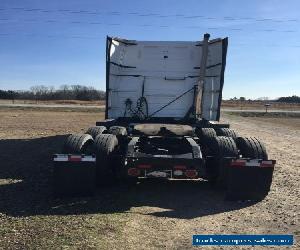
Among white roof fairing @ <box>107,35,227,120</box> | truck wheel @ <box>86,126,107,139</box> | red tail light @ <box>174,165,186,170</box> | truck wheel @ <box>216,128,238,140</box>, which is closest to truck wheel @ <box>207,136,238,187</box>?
red tail light @ <box>174,165,186,170</box>

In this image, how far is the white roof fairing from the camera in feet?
41.8

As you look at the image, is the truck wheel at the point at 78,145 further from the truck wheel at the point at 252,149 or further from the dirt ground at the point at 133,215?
the truck wheel at the point at 252,149

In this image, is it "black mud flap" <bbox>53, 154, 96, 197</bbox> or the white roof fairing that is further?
the white roof fairing

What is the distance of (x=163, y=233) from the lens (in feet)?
21.2

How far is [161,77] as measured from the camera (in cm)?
1298

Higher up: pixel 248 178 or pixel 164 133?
pixel 164 133

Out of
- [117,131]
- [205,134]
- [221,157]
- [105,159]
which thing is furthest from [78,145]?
[205,134]

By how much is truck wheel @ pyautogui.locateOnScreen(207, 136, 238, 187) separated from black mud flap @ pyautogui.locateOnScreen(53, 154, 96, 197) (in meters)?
2.39

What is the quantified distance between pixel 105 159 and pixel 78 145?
59 centimetres

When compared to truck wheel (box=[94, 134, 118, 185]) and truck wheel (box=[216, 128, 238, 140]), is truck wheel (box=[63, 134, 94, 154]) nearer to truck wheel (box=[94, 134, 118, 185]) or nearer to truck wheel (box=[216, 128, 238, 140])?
truck wheel (box=[94, 134, 118, 185])

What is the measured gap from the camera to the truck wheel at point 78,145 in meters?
8.92

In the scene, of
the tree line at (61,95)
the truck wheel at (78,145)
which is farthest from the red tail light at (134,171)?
the tree line at (61,95)

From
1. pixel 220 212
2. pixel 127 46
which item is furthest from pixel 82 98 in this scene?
pixel 220 212

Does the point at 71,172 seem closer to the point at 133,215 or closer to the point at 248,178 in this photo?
the point at 133,215
